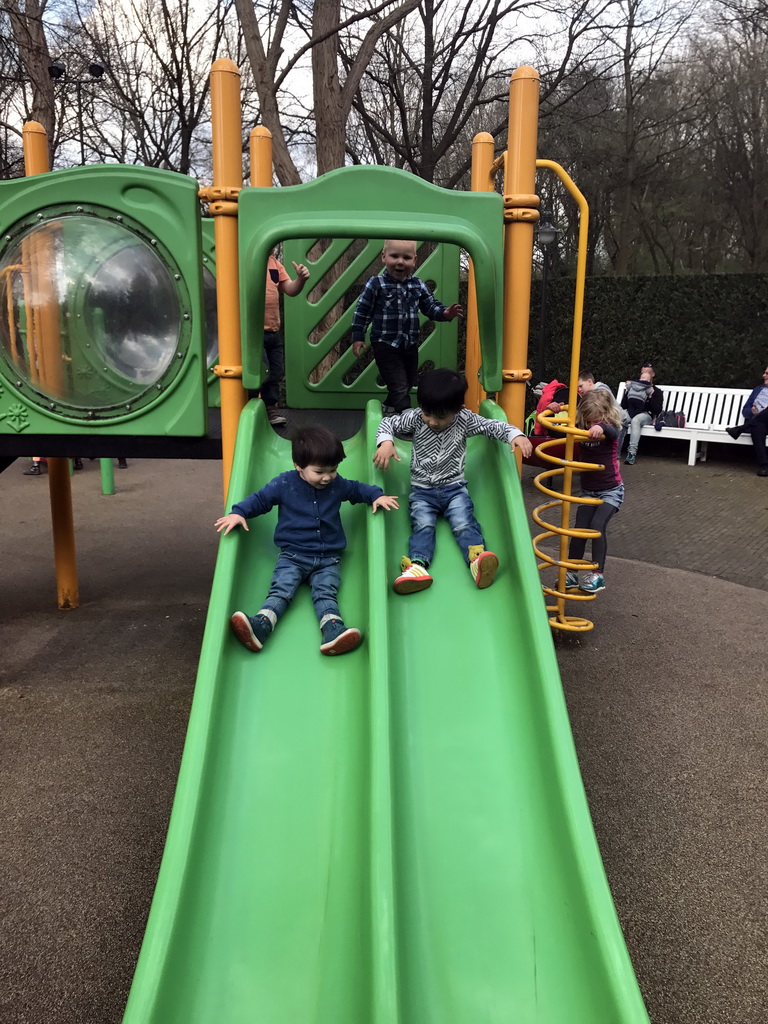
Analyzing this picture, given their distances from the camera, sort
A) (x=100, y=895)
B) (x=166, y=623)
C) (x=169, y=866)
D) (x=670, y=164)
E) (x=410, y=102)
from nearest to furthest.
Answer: (x=169, y=866) → (x=100, y=895) → (x=166, y=623) → (x=410, y=102) → (x=670, y=164)

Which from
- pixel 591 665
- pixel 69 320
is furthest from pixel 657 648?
pixel 69 320

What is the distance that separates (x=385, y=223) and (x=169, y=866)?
2804 millimetres

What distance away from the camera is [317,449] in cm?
343

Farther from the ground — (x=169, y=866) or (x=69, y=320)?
(x=69, y=320)

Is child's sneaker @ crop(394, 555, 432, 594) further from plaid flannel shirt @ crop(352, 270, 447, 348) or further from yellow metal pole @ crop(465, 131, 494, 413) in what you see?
yellow metal pole @ crop(465, 131, 494, 413)

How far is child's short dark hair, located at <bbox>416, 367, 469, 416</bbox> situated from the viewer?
12.2ft

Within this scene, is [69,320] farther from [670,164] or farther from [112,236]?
[670,164]

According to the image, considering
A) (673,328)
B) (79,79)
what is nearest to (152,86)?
(79,79)

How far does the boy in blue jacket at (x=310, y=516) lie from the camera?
3373 millimetres

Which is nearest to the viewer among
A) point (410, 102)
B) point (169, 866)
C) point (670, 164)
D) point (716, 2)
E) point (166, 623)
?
point (169, 866)

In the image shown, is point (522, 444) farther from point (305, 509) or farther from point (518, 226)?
→ point (518, 226)

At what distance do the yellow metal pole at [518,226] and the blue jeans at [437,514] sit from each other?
590mm

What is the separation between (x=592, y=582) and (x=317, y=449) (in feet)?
8.32

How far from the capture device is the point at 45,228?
4.15 meters
